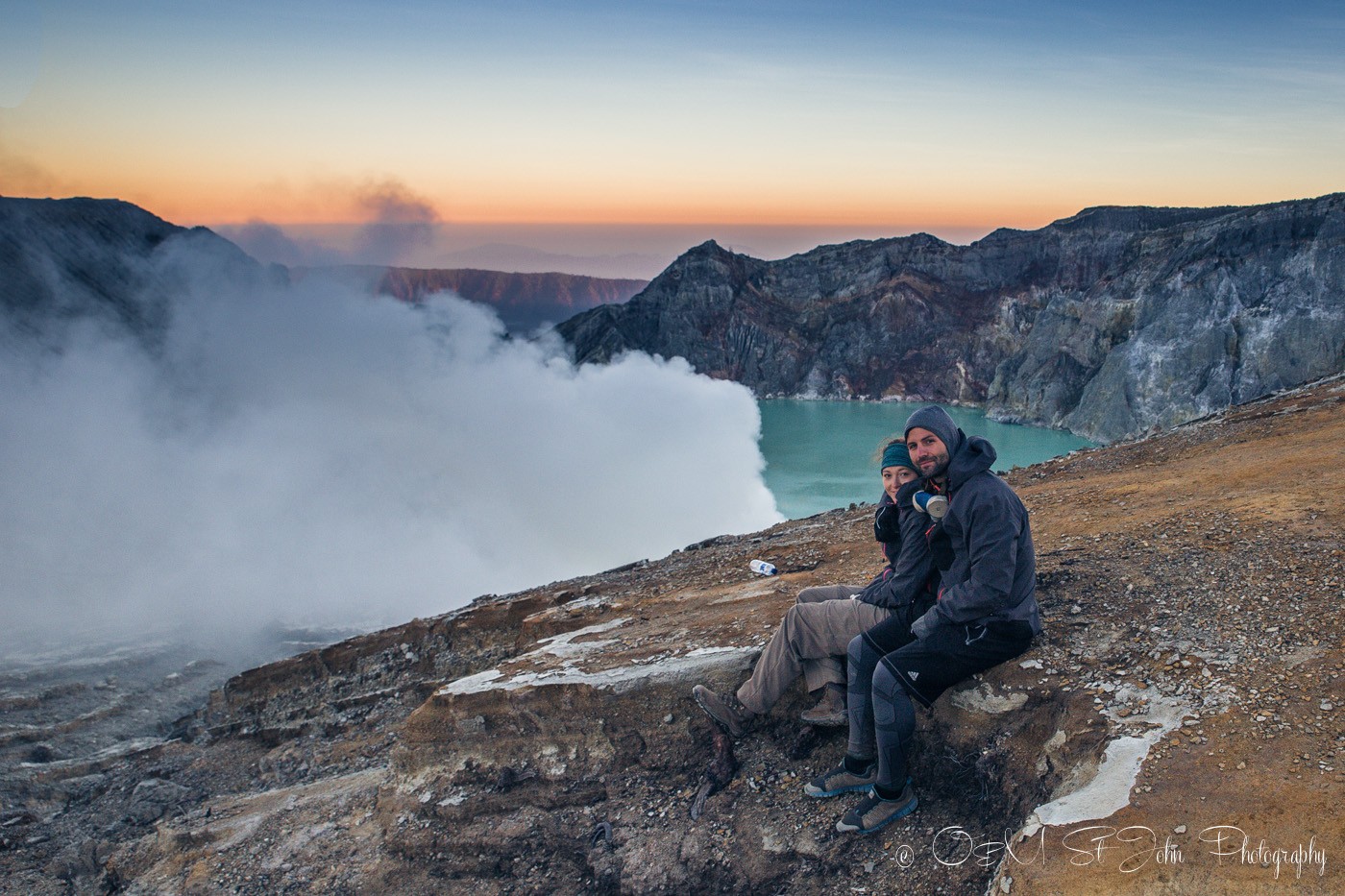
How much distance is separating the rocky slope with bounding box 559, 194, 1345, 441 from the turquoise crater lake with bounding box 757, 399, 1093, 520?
252 cm

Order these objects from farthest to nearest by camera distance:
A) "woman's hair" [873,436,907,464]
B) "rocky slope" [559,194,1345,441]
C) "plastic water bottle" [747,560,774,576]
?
"rocky slope" [559,194,1345,441], "plastic water bottle" [747,560,774,576], "woman's hair" [873,436,907,464]

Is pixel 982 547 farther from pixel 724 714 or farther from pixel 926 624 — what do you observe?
pixel 724 714

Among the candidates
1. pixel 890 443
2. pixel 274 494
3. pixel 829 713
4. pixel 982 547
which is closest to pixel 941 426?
pixel 890 443

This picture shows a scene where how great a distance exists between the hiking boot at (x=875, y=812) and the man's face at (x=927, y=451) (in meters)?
2.00

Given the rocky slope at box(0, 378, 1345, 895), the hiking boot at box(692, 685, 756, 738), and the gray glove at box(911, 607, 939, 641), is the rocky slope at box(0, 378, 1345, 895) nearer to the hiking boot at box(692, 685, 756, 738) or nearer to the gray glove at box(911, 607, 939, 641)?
the hiking boot at box(692, 685, 756, 738)

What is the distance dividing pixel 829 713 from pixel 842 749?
26 cm

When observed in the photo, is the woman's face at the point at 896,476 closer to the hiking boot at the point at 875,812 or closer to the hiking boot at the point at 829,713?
the hiking boot at the point at 829,713

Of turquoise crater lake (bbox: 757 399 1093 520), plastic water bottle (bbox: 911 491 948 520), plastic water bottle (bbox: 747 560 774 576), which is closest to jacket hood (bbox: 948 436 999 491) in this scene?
plastic water bottle (bbox: 911 491 948 520)

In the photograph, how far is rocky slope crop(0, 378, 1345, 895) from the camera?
4.02 meters

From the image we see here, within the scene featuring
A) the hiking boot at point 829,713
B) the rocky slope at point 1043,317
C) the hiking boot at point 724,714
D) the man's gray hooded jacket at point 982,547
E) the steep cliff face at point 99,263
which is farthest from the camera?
the rocky slope at point 1043,317

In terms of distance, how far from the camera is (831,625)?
5418 mm

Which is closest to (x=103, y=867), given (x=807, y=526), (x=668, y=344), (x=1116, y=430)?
(x=807, y=526)

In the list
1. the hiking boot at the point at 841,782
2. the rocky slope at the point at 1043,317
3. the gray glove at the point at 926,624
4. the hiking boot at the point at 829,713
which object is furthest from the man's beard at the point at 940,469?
the rocky slope at the point at 1043,317

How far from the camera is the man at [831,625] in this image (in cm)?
515
